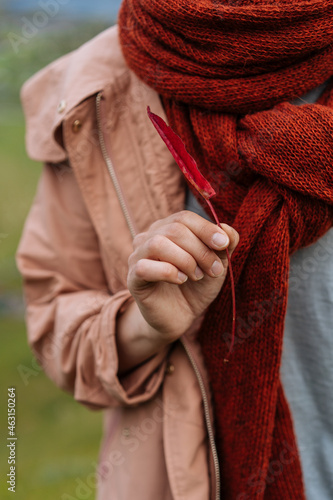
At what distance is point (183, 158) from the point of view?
1078 mm

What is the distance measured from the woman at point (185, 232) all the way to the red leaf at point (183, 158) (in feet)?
0.25

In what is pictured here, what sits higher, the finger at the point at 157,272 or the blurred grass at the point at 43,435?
the finger at the point at 157,272

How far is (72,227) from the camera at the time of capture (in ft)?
5.26

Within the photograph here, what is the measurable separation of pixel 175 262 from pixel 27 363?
334 centimetres

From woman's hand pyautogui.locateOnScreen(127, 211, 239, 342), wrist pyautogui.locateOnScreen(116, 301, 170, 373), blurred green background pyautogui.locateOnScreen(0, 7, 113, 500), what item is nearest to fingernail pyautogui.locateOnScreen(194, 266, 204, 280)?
woman's hand pyautogui.locateOnScreen(127, 211, 239, 342)

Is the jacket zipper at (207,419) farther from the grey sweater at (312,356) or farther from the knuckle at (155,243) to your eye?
the knuckle at (155,243)

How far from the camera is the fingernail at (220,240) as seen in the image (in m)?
1.09

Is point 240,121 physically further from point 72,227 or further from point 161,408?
point 161,408

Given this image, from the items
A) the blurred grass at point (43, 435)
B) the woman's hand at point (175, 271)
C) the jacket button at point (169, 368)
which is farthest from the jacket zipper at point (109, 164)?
the blurred grass at point (43, 435)

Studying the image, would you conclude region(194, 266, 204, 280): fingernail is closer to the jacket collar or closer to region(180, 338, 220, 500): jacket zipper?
region(180, 338, 220, 500): jacket zipper

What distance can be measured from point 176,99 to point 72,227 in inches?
18.4

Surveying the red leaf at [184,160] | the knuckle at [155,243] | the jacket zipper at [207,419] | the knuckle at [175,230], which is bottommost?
the jacket zipper at [207,419]

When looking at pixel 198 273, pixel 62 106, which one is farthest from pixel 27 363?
pixel 198 273

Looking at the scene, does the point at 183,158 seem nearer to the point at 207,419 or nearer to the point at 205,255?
the point at 205,255
